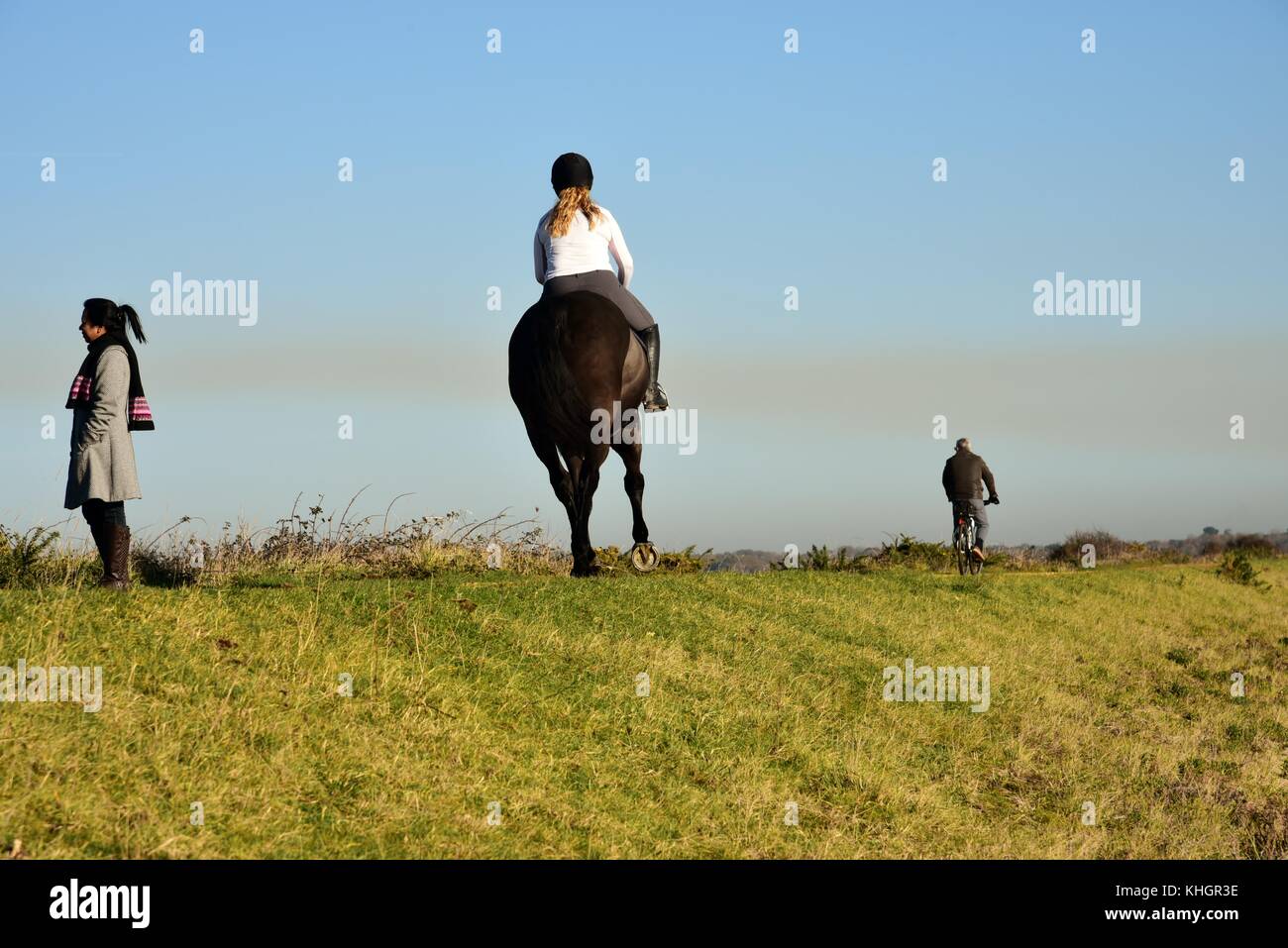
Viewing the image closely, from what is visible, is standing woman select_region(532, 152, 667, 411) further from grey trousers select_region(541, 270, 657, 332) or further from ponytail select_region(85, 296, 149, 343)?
ponytail select_region(85, 296, 149, 343)

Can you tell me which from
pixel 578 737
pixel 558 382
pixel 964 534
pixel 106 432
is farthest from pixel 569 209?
pixel 964 534

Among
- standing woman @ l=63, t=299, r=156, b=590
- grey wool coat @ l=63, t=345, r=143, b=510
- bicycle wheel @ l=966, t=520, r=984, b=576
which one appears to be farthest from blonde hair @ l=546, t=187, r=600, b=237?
bicycle wheel @ l=966, t=520, r=984, b=576

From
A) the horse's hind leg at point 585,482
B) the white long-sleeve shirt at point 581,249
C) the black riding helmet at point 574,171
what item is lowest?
the horse's hind leg at point 585,482

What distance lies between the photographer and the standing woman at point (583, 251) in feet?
44.8

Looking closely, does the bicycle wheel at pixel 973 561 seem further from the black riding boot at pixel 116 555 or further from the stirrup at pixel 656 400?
the black riding boot at pixel 116 555

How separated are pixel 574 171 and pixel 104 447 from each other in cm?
580

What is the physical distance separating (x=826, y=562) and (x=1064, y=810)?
37.9 ft

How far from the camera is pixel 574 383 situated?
13.3m

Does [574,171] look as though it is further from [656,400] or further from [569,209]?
[656,400]

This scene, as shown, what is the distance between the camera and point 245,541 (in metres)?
16.8

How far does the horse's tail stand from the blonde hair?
95 centimetres

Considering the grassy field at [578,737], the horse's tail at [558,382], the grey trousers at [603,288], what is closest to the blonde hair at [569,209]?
the grey trousers at [603,288]

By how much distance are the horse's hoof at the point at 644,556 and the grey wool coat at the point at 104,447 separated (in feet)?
18.6
